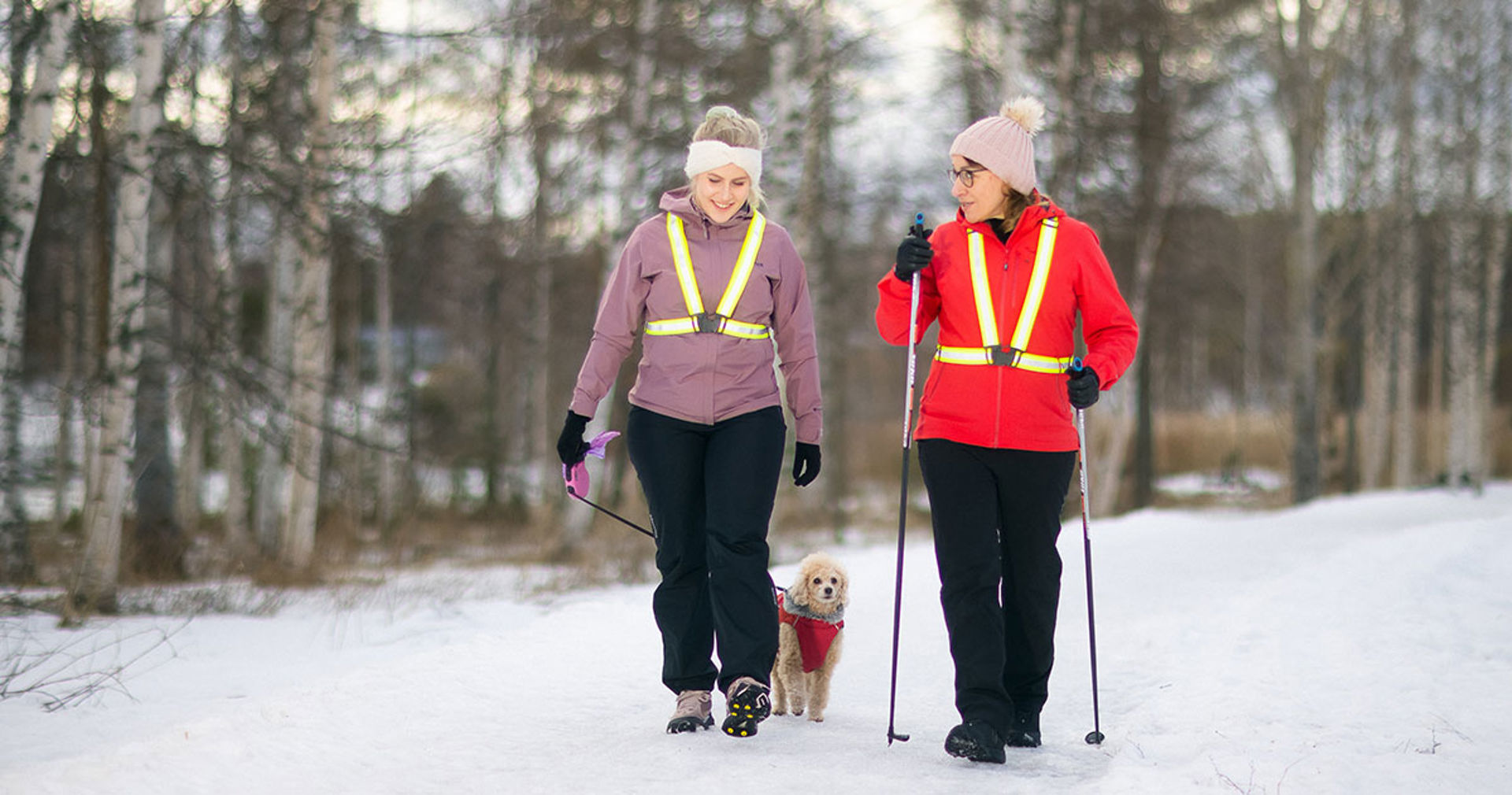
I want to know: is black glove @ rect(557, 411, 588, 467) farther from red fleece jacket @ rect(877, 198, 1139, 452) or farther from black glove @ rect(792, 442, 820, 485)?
red fleece jacket @ rect(877, 198, 1139, 452)

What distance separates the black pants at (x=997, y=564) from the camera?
432cm

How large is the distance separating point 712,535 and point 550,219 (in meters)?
16.5

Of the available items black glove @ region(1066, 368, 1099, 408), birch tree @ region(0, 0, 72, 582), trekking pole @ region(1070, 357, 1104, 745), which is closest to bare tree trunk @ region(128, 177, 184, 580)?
birch tree @ region(0, 0, 72, 582)

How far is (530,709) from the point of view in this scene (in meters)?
4.95

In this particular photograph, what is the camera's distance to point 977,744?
4.16 m

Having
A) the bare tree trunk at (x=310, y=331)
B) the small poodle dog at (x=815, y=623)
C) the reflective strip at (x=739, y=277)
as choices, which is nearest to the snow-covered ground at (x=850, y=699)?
the small poodle dog at (x=815, y=623)

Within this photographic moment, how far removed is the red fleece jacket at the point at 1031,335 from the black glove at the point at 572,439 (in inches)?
47.4

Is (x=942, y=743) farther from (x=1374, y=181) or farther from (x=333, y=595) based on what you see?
(x=1374, y=181)

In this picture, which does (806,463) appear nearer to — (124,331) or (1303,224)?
(124,331)

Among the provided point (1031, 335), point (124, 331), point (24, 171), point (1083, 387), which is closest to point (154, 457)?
point (124, 331)

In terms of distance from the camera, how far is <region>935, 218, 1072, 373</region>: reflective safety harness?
173 inches

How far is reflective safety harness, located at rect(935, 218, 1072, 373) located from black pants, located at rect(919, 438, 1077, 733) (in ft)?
0.96

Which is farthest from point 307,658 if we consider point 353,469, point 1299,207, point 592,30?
point 1299,207

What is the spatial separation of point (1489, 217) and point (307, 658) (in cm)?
2461
